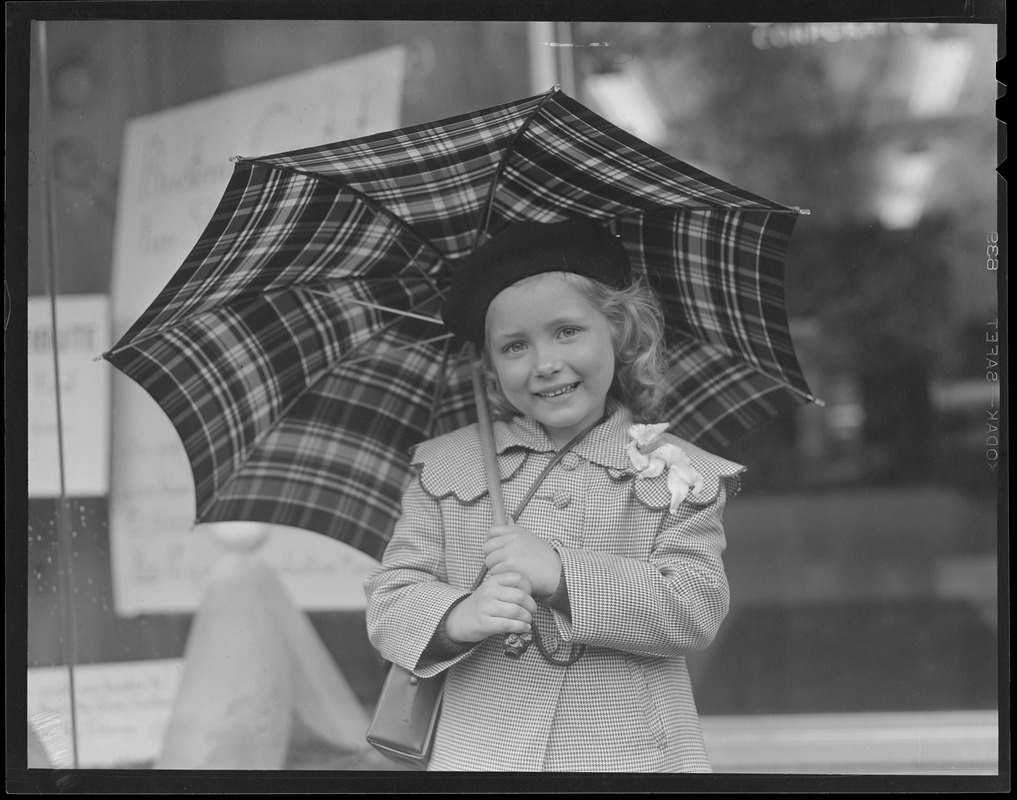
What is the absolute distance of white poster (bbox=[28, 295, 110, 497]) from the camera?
2.27 m

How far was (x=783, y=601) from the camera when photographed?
3.05 meters

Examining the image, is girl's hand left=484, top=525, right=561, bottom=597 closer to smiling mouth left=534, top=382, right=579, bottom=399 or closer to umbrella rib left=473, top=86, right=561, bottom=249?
smiling mouth left=534, top=382, right=579, bottom=399

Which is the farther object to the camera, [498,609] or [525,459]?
[525,459]

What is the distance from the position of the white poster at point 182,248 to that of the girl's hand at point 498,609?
1.11m

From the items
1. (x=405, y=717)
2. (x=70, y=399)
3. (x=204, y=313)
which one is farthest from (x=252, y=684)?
(x=204, y=313)

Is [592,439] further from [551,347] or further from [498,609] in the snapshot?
[498,609]

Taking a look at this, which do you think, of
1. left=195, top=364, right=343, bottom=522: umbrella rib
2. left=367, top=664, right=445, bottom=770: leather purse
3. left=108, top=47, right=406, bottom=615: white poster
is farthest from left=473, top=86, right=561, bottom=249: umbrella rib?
left=367, top=664, right=445, bottom=770: leather purse

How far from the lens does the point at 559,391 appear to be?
1838mm

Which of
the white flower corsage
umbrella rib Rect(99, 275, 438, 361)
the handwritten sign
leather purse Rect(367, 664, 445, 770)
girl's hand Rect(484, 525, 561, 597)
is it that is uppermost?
umbrella rib Rect(99, 275, 438, 361)

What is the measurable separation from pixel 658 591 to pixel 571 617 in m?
0.14

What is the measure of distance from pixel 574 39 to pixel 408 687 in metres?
1.25

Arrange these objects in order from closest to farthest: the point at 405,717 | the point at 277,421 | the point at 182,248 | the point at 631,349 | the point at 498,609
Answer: the point at 498,609 → the point at 405,717 → the point at 631,349 → the point at 277,421 → the point at 182,248

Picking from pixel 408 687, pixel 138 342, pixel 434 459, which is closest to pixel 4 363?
pixel 138 342

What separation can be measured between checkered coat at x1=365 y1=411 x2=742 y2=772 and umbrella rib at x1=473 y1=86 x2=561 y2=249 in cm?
35
